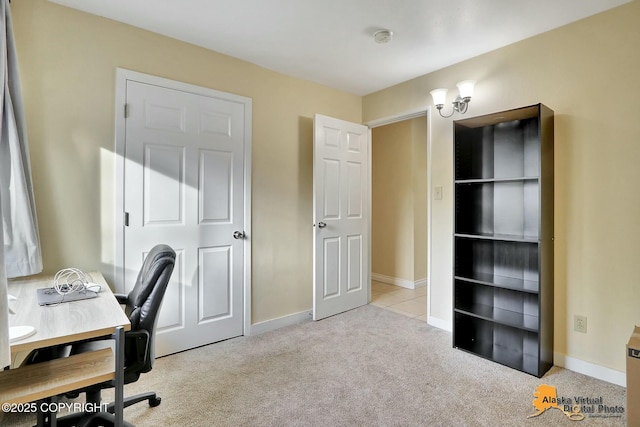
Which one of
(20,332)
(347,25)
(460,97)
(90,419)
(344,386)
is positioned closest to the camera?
(20,332)

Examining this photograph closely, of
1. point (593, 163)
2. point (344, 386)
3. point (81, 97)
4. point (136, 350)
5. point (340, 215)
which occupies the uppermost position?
point (81, 97)

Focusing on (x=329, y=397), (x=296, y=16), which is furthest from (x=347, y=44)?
(x=329, y=397)

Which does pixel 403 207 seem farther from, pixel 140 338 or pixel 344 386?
pixel 140 338

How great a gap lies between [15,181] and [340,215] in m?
2.63

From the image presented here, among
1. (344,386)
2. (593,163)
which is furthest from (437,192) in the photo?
(344,386)

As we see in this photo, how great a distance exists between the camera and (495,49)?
2.76 metres

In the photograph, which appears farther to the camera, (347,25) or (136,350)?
(347,25)

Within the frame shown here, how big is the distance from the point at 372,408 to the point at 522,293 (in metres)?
1.55

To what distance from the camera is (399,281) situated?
4.92 meters

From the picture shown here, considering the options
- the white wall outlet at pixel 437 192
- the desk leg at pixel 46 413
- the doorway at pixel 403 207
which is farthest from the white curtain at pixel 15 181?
the doorway at pixel 403 207

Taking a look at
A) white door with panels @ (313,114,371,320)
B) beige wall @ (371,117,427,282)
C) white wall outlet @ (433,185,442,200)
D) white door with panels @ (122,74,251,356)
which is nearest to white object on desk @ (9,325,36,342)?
Answer: white door with panels @ (122,74,251,356)

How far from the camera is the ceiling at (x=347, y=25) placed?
216 cm

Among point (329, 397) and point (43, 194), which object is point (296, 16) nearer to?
point (43, 194)

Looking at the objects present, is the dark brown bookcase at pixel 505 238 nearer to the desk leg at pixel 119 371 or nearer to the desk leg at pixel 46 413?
the desk leg at pixel 119 371
